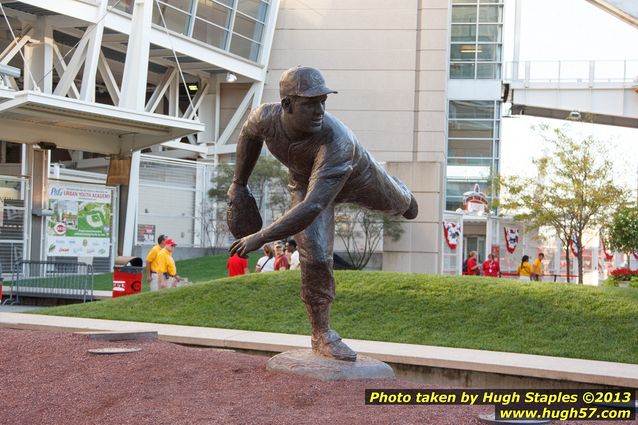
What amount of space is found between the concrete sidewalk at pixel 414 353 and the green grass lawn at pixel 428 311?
705 mm

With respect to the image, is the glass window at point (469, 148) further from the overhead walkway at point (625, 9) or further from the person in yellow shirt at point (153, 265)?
the person in yellow shirt at point (153, 265)

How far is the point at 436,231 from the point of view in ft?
74.8

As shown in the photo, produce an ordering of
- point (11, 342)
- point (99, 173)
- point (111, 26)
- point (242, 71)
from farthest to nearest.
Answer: point (242, 71), point (99, 173), point (111, 26), point (11, 342)

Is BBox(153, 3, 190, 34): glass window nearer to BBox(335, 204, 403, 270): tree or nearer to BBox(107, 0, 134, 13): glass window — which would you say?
BBox(107, 0, 134, 13): glass window

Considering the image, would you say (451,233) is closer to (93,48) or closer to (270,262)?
(270,262)

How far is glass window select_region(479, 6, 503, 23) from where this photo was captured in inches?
1900

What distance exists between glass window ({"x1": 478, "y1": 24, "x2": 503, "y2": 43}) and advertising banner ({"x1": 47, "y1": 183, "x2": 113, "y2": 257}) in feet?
95.3

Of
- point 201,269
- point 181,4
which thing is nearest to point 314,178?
point 201,269

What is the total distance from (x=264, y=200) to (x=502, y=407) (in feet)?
103

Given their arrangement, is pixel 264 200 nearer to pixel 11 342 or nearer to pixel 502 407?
pixel 11 342

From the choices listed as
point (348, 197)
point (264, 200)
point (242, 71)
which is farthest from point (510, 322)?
point (242, 71)

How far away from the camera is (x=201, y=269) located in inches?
1214

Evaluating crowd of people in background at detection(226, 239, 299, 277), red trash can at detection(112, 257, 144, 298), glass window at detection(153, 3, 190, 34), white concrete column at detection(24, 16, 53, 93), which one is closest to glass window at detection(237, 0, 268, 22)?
glass window at detection(153, 3, 190, 34)

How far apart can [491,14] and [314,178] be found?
44681 mm
